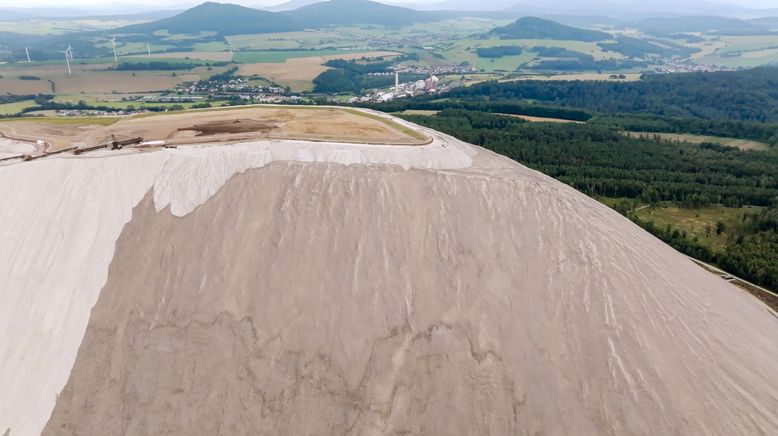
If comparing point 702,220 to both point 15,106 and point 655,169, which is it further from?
point 15,106

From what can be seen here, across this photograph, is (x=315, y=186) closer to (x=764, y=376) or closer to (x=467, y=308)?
(x=467, y=308)

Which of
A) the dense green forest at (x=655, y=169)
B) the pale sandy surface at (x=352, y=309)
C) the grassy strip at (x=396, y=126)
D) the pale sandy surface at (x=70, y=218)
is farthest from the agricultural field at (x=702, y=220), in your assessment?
the pale sandy surface at (x=70, y=218)

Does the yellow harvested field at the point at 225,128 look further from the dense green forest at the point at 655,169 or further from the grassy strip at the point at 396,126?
the dense green forest at the point at 655,169

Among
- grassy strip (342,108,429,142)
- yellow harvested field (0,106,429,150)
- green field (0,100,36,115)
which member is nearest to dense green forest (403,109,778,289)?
grassy strip (342,108,429,142)

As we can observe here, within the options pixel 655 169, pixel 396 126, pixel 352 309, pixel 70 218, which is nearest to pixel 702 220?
pixel 655 169

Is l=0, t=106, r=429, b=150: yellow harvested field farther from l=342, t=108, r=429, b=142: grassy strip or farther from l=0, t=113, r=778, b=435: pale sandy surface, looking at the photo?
l=0, t=113, r=778, b=435: pale sandy surface

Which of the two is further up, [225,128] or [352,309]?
[225,128]
